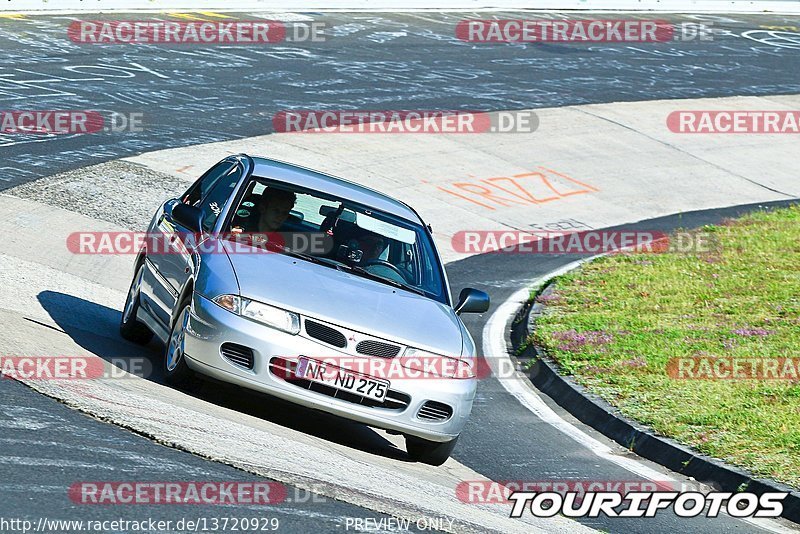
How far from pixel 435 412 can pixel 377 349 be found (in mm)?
568

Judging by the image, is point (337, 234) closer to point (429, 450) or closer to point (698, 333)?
point (429, 450)

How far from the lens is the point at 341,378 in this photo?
769 centimetres

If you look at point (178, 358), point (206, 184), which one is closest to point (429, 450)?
point (178, 358)

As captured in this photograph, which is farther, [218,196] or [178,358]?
[218,196]

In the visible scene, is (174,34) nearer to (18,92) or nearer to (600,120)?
(18,92)

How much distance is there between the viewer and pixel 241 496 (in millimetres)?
6234

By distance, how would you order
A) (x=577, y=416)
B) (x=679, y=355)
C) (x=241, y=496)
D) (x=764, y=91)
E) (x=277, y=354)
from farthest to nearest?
(x=764, y=91)
(x=679, y=355)
(x=577, y=416)
(x=277, y=354)
(x=241, y=496)

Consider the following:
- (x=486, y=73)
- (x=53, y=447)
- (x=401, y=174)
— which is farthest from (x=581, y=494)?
(x=486, y=73)

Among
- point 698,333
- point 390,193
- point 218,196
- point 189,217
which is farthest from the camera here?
point 390,193

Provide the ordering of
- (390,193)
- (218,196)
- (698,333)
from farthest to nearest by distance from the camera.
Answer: (390,193) → (698,333) → (218,196)

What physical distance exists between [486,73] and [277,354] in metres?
19.5

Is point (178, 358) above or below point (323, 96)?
above

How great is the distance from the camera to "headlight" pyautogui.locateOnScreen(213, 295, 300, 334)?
7715mm

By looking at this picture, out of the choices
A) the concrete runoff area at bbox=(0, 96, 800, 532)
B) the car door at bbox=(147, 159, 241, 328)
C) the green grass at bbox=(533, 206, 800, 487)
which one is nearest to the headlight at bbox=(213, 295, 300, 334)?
the concrete runoff area at bbox=(0, 96, 800, 532)
